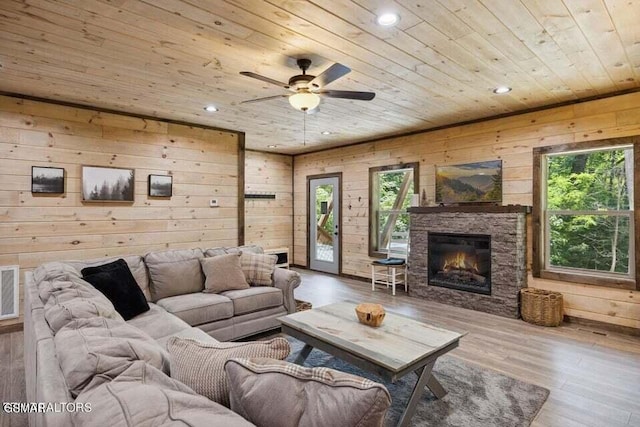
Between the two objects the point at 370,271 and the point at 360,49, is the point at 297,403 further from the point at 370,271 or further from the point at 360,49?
the point at 370,271

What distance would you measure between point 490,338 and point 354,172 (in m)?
3.82

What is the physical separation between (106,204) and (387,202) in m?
4.36

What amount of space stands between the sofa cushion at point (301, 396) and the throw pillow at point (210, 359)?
0.11 metres

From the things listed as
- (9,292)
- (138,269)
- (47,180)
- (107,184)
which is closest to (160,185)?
(107,184)

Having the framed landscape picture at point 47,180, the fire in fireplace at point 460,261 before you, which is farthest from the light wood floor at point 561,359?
the framed landscape picture at point 47,180

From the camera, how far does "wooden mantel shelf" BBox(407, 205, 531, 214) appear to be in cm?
430

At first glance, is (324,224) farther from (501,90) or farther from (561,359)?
(561,359)

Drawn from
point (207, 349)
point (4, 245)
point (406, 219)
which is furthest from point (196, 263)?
point (406, 219)

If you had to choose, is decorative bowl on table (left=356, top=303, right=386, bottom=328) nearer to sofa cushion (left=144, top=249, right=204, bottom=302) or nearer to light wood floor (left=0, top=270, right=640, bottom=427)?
light wood floor (left=0, top=270, right=640, bottom=427)

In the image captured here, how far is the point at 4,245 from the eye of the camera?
147 inches

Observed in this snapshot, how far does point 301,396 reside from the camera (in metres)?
0.89

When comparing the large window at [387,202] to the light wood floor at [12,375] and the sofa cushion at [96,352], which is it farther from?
the sofa cushion at [96,352]

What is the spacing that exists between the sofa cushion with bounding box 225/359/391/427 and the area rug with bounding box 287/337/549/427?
1548 mm

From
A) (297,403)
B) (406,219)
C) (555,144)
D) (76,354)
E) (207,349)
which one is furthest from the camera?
(406,219)
